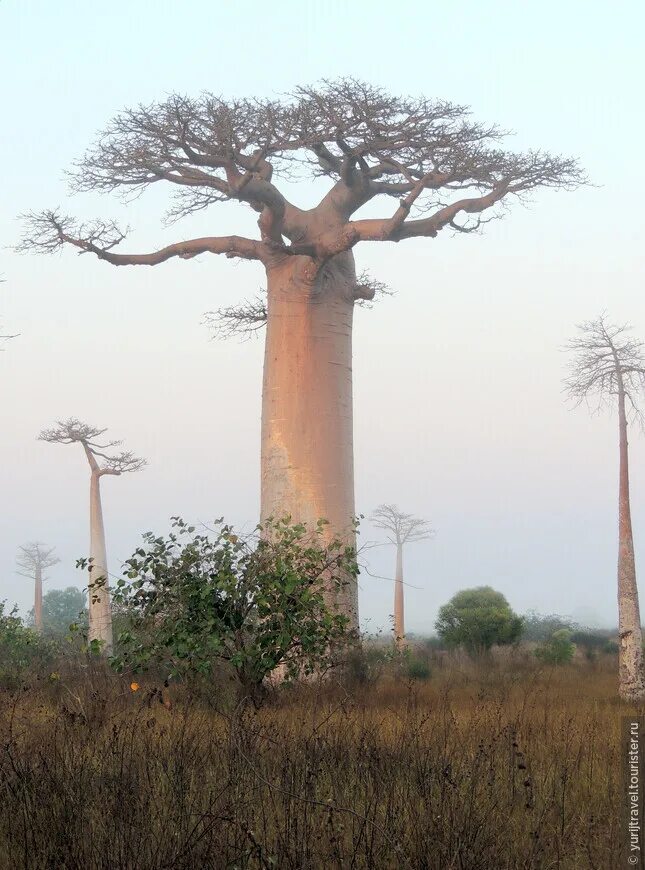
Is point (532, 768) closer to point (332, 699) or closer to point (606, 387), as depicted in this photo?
point (332, 699)

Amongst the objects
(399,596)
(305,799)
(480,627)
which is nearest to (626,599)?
(480,627)

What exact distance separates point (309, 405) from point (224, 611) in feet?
8.83

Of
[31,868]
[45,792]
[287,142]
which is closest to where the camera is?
[31,868]

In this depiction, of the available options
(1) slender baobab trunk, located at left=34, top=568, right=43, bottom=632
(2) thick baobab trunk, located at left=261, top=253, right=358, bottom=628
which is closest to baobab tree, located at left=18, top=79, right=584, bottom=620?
(2) thick baobab trunk, located at left=261, top=253, right=358, bottom=628

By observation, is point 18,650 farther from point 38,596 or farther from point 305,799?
point 38,596

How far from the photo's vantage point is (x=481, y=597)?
2105 cm

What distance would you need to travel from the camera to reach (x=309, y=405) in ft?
33.3

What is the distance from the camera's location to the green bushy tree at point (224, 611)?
784 cm

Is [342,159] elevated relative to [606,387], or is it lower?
elevated

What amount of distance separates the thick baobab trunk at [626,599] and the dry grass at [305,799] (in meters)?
4.19

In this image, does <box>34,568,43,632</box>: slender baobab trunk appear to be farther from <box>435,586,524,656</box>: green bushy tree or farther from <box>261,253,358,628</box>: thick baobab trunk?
<box>261,253,358,628</box>: thick baobab trunk

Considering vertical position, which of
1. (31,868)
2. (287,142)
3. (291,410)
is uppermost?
(287,142)

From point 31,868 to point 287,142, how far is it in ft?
25.1

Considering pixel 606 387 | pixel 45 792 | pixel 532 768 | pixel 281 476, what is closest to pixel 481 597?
pixel 606 387
